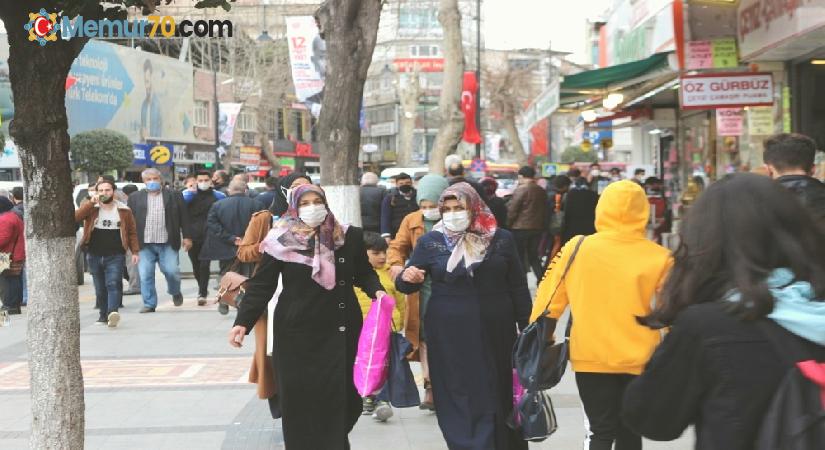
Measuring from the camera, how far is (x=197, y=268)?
15.9 m

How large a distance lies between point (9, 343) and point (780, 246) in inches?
430

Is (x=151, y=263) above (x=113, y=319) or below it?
above

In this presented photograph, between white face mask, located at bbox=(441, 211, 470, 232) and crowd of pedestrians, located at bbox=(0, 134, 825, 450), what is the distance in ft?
0.04

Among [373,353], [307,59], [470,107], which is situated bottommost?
[373,353]

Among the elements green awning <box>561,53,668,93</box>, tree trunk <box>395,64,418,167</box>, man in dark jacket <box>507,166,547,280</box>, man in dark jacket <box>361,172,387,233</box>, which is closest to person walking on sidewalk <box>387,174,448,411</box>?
green awning <box>561,53,668,93</box>

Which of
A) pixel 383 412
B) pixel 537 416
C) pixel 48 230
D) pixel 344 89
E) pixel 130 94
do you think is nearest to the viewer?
pixel 48 230

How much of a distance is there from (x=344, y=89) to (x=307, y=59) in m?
9.75

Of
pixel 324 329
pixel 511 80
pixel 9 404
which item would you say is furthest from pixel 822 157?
pixel 511 80

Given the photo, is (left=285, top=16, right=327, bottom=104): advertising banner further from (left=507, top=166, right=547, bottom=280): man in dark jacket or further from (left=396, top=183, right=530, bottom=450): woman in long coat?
(left=396, top=183, right=530, bottom=450): woman in long coat

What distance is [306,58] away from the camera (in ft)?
61.8

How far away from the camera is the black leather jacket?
5880 mm

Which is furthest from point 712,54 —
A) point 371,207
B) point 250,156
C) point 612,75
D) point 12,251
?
point 250,156

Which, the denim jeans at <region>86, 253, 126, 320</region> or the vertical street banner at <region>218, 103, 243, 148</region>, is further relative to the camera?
the vertical street banner at <region>218, 103, 243, 148</region>

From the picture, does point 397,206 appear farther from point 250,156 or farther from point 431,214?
point 250,156
